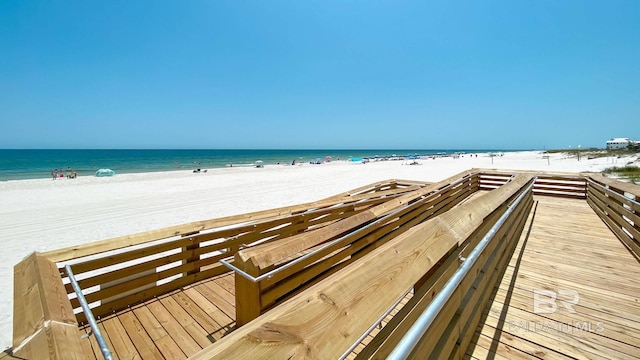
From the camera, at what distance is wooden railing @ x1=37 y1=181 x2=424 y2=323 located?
2.56m

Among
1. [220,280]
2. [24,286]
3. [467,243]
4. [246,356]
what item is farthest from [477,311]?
[24,286]

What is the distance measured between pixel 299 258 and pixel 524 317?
85.7 inches

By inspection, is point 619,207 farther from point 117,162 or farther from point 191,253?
point 117,162

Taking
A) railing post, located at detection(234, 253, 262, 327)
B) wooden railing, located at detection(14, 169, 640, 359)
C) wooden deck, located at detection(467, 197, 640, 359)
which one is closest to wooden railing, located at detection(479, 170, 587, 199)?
wooden deck, located at detection(467, 197, 640, 359)

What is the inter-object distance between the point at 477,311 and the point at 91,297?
11.4 ft

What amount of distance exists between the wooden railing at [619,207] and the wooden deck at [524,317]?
0.40 meters

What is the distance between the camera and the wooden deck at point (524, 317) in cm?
212

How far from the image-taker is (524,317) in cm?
246

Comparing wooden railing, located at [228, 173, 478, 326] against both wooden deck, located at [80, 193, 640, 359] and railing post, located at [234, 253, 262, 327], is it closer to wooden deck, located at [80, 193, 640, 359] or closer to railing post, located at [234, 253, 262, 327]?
railing post, located at [234, 253, 262, 327]

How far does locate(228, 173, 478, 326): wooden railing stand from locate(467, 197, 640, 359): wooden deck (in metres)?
1.27

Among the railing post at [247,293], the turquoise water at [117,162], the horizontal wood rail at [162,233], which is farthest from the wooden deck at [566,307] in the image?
the turquoise water at [117,162]

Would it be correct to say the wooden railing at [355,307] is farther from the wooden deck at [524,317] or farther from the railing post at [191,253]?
the railing post at [191,253]

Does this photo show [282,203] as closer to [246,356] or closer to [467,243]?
[467,243]

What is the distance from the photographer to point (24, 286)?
5.81 feet
